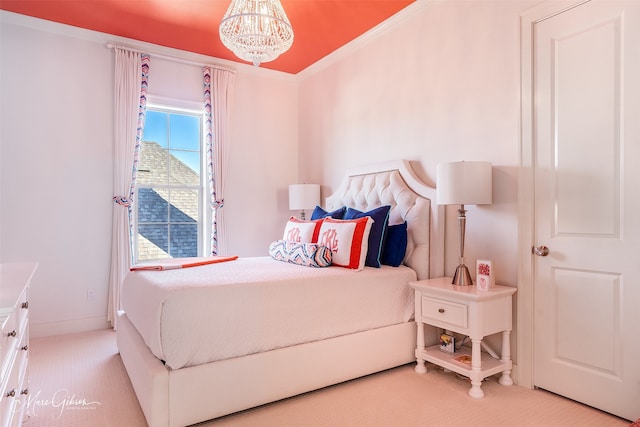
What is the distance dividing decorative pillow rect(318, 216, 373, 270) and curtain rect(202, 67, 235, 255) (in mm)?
1842

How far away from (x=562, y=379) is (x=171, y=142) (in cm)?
409

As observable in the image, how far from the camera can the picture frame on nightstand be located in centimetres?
244

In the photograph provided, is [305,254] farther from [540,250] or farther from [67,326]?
[67,326]

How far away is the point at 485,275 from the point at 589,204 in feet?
2.27

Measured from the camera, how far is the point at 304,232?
3311 mm

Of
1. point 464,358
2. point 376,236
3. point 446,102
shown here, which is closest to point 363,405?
point 464,358

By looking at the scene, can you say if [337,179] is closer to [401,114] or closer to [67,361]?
[401,114]

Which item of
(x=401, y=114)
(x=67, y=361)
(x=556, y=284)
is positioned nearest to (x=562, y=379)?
(x=556, y=284)

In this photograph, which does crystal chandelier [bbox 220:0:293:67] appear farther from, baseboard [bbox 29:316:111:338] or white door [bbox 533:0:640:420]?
baseboard [bbox 29:316:111:338]

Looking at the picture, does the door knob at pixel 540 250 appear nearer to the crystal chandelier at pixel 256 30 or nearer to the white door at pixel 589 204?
the white door at pixel 589 204

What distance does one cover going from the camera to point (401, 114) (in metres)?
3.46

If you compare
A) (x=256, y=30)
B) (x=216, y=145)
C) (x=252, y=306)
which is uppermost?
(x=256, y=30)

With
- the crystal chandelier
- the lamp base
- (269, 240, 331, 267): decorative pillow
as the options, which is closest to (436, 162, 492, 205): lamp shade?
the lamp base

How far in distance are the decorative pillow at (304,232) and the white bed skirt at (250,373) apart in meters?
0.95
